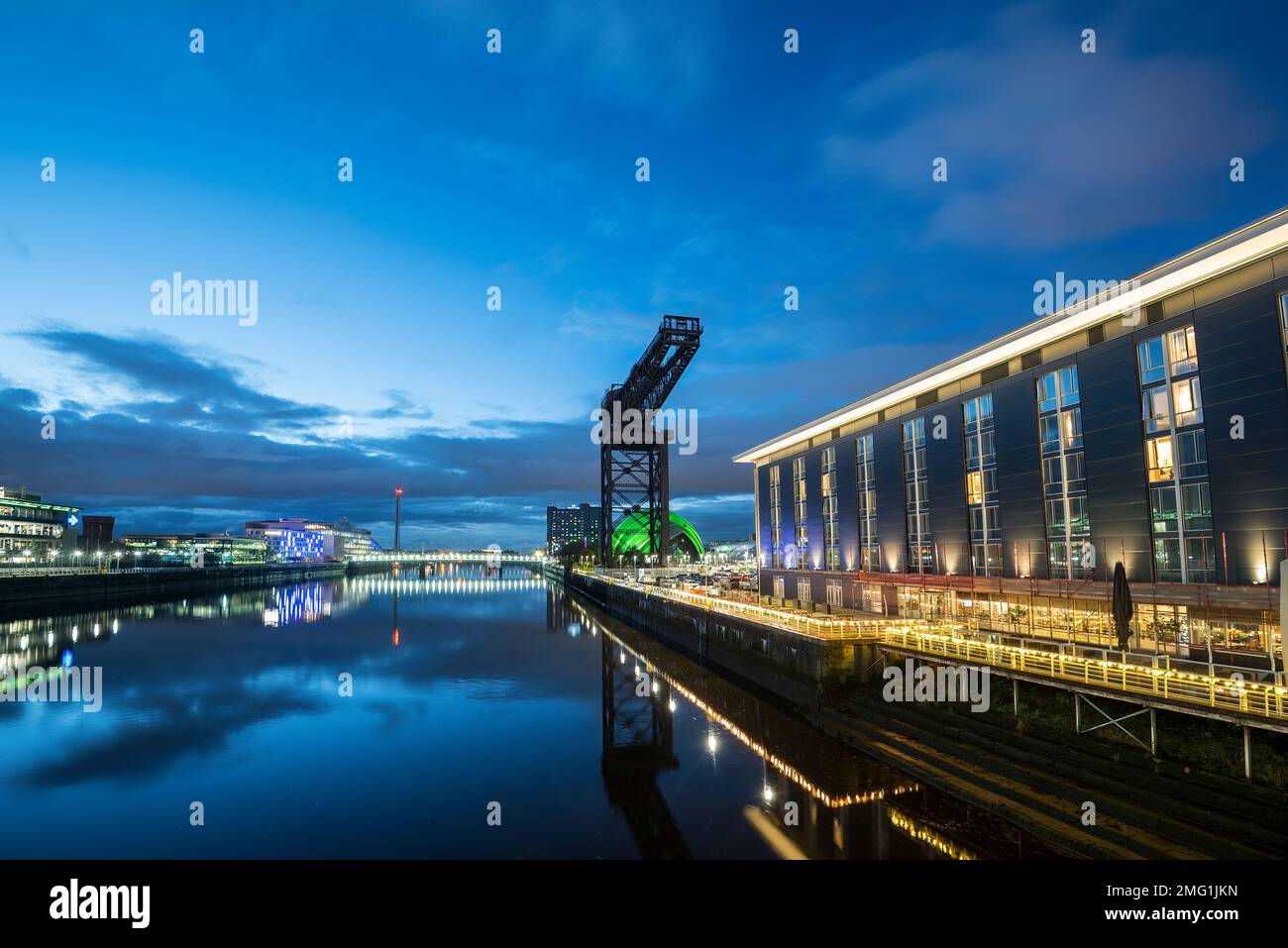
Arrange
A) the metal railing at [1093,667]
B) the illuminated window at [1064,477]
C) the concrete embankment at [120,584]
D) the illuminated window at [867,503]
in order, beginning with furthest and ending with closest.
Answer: the concrete embankment at [120,584] < the illuminated window at [867,503] < the illuminated window at [1064,477] < the metal railing at [1093,667]

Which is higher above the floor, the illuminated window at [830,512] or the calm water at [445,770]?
the illuminated window at [830,512]

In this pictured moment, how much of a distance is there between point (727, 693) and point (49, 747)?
81.9ft

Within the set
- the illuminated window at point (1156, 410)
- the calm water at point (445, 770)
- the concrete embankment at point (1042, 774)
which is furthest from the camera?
the illuminated window at point (1156, 410)

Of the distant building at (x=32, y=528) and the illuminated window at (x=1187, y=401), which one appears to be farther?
the distant building at (x=32, y=528)

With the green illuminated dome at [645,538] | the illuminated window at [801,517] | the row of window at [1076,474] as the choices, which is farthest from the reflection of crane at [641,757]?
the green illuminated dome at [645,538]

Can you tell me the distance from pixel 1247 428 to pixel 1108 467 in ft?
15.6

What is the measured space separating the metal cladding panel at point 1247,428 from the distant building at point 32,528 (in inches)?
5413

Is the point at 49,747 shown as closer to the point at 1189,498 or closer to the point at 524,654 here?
the point at 524,654

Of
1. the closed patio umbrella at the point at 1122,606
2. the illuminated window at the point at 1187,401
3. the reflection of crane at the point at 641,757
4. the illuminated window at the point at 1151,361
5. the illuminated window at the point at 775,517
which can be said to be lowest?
the reflection of crane at the point at 641,757

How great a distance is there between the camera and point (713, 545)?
7510 inches

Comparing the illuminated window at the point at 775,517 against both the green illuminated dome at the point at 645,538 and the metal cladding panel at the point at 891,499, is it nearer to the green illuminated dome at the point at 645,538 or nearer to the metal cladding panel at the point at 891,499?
the metal cladding panel at the point at 891,499

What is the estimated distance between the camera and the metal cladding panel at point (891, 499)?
35.8 meters

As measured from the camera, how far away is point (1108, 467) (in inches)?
894
